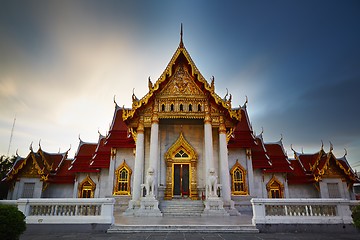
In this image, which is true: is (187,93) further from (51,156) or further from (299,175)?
(51,156)

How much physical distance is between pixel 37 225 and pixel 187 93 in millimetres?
Answer: 9109

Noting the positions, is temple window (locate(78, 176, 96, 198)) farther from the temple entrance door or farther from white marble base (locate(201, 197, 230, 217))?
white marble base (locate(201, 197, 230, 217))

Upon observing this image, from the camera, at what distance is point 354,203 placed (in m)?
7.17

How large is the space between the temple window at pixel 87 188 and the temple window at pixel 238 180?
9230 mm

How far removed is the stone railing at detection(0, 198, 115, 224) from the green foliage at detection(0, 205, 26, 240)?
10.5ft

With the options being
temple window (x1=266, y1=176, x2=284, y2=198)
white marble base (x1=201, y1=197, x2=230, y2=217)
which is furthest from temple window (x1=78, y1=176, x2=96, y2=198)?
temple window (x1=266, y1=176, x2=284, y2=198)

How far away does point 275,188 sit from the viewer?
1634cm

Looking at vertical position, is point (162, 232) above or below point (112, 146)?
below

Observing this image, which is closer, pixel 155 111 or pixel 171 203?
pixel 171 203

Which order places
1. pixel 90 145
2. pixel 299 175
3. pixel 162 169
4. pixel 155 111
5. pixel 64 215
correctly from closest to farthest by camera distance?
pixel 64 215 < pixel 155 111 < pixel 162 169 < pixel 299 175 < pixel 90 145

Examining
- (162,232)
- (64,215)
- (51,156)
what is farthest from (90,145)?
(162,232)

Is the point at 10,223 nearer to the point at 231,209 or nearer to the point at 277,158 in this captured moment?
the point at 231,209

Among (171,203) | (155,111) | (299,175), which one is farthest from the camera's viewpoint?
(299,175)

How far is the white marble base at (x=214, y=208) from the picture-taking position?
10461 millimetres
